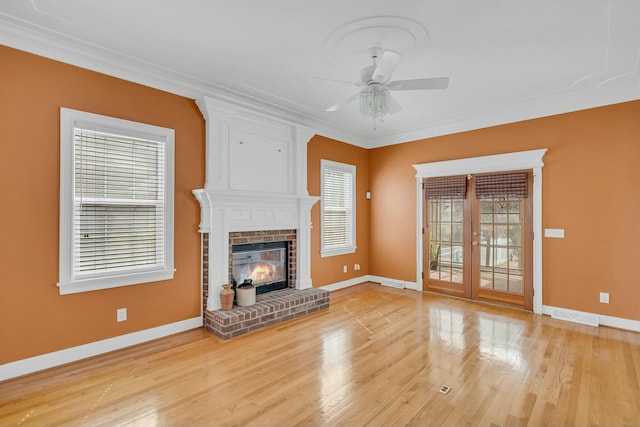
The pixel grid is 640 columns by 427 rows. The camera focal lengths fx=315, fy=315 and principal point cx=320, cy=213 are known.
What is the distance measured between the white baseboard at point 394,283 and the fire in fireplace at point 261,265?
88.7 inches

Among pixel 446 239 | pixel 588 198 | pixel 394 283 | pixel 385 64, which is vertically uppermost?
pixel 385 64

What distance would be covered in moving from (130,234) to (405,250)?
180 inches

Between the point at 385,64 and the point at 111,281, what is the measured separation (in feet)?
11.6

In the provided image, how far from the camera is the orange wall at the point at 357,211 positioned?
5.50 metres

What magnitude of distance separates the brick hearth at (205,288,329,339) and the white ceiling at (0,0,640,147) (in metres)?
2.74

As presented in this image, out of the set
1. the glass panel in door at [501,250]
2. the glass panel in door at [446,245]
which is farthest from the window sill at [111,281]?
the glass panel in door at [501,250]

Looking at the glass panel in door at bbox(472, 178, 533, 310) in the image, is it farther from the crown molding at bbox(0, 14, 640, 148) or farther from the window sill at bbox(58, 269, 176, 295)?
the window sill at bbox(58, 269, 176, 295)

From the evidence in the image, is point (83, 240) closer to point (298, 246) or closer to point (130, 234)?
point (130, 234)

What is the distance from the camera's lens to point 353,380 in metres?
2.76

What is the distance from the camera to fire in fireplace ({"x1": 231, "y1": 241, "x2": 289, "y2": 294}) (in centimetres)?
439

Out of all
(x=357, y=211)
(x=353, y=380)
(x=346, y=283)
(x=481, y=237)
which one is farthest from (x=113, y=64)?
(x=481, y=237)

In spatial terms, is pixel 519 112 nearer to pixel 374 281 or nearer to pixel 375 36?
pixel 375 36

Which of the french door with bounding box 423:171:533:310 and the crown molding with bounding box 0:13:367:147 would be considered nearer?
the crown molding with bounding box 0:13:367:147

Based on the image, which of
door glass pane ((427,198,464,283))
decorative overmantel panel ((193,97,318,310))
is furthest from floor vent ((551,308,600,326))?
decorative overmantel panel ((193,97,318,310))
